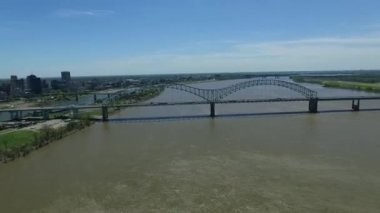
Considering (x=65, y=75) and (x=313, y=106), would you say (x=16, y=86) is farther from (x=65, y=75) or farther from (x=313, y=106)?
→ (x=313, y=106)

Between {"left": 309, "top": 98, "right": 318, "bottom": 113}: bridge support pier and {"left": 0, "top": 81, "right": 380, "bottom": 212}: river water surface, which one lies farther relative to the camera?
{"left": 309, "top": 98, "right": 318, "bottom": 113}: bridge support pier

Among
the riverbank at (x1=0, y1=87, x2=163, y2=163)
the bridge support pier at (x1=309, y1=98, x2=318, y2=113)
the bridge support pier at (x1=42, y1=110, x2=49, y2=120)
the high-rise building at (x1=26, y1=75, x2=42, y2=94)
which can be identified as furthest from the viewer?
the high-rise building at (x1=26, y1=75, x2=42, y2=94)

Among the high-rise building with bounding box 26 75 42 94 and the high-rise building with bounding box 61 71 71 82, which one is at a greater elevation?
the high-rise building with bounding box 61 71 71 82

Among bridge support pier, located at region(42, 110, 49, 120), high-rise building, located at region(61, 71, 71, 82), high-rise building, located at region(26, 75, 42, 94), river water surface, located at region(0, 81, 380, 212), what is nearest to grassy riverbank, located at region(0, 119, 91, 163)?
river water surface, located at region(0, 81, 380, 212)

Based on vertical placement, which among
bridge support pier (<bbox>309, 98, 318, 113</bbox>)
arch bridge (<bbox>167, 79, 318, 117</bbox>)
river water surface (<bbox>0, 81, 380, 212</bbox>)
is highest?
arch bridge (<bbox>167, 79, 318, 117</bbox>)

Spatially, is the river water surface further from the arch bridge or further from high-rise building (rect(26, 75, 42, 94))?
high-rise building (rect(26, 75, 42, 94))

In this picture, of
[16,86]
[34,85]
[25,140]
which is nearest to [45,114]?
[25,140]

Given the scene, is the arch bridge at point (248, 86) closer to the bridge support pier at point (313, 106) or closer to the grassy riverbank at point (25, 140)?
the bridge support pier at point (313, 106)

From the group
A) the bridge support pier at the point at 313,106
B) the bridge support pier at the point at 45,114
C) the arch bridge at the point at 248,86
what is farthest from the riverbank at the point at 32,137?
the bridge support pier at the point at 313,106

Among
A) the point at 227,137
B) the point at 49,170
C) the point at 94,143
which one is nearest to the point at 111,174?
the point at 49,170
